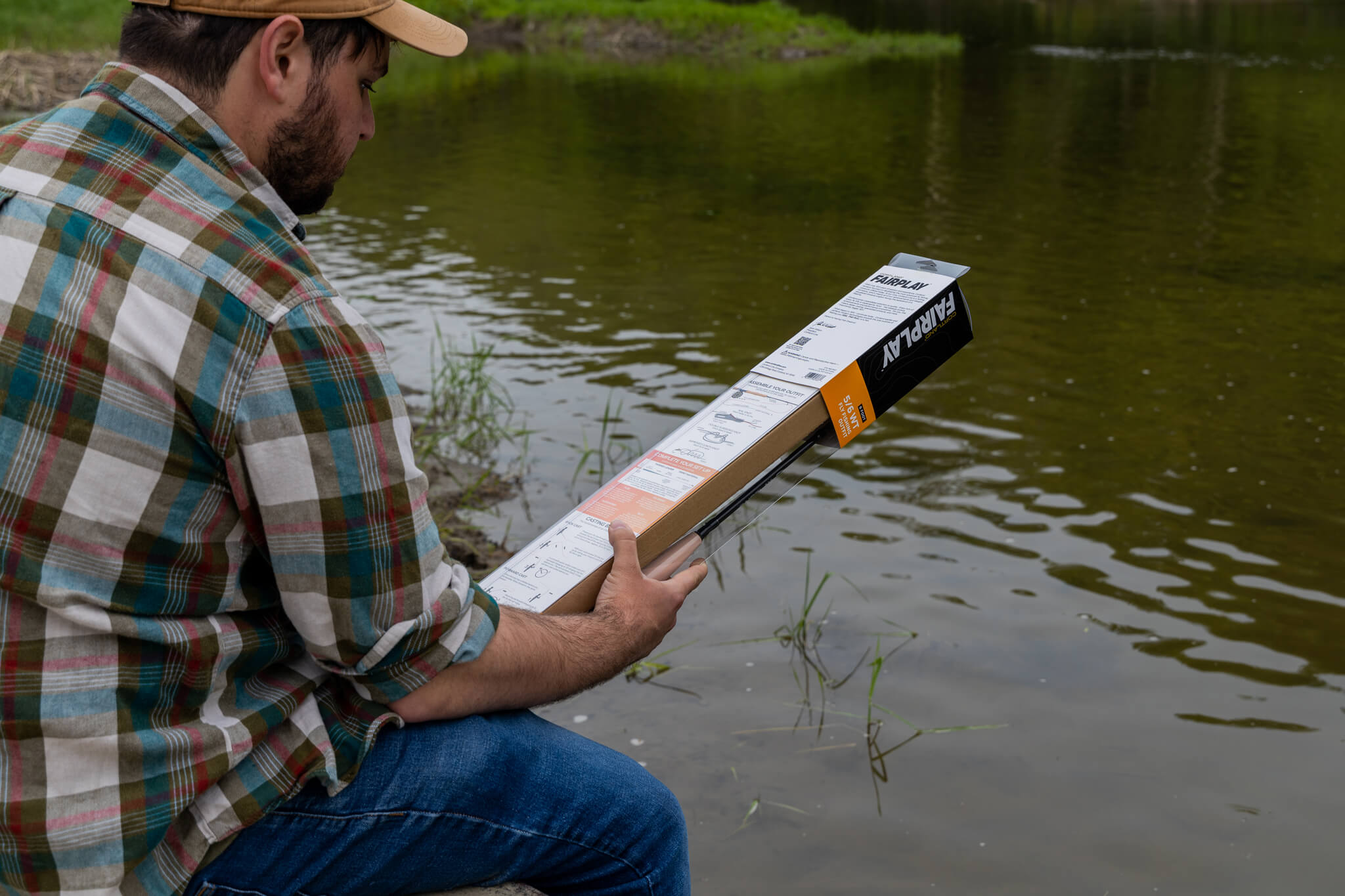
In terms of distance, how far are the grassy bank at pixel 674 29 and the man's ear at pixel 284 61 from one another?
28.6 metres

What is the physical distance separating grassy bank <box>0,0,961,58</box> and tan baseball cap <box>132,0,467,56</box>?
28428mm

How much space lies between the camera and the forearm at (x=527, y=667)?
170 centimetres

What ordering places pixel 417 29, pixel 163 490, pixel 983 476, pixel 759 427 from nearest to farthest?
pixel 163 490
pixel 417 29
pixel 759 427
pixel 983 476

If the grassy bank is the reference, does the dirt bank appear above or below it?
below

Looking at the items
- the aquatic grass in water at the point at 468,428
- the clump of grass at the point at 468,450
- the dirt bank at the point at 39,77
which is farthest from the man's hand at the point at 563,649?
the dirt bank at the point at 39,77

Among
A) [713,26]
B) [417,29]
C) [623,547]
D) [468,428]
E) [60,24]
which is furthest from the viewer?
[713,26]

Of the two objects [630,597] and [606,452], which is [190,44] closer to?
[630,597]

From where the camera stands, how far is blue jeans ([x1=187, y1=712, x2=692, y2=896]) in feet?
5.44

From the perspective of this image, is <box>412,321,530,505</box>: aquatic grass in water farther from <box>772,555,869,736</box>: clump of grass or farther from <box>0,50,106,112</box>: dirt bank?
<box>0,50,106,112</box>: dirt bank

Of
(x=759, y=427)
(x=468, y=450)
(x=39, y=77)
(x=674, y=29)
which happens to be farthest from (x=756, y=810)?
(x=674, y=29)

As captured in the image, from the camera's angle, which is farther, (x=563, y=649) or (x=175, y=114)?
(x=563, y=649)

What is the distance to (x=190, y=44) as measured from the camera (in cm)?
155

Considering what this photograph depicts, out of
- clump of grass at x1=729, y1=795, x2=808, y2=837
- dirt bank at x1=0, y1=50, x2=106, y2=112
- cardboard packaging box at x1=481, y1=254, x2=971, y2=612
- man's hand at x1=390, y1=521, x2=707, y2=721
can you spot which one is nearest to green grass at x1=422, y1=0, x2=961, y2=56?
dirt bank at x1=0, y1=50, x2=106, y2=112

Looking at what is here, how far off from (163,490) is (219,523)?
3.2 inches
